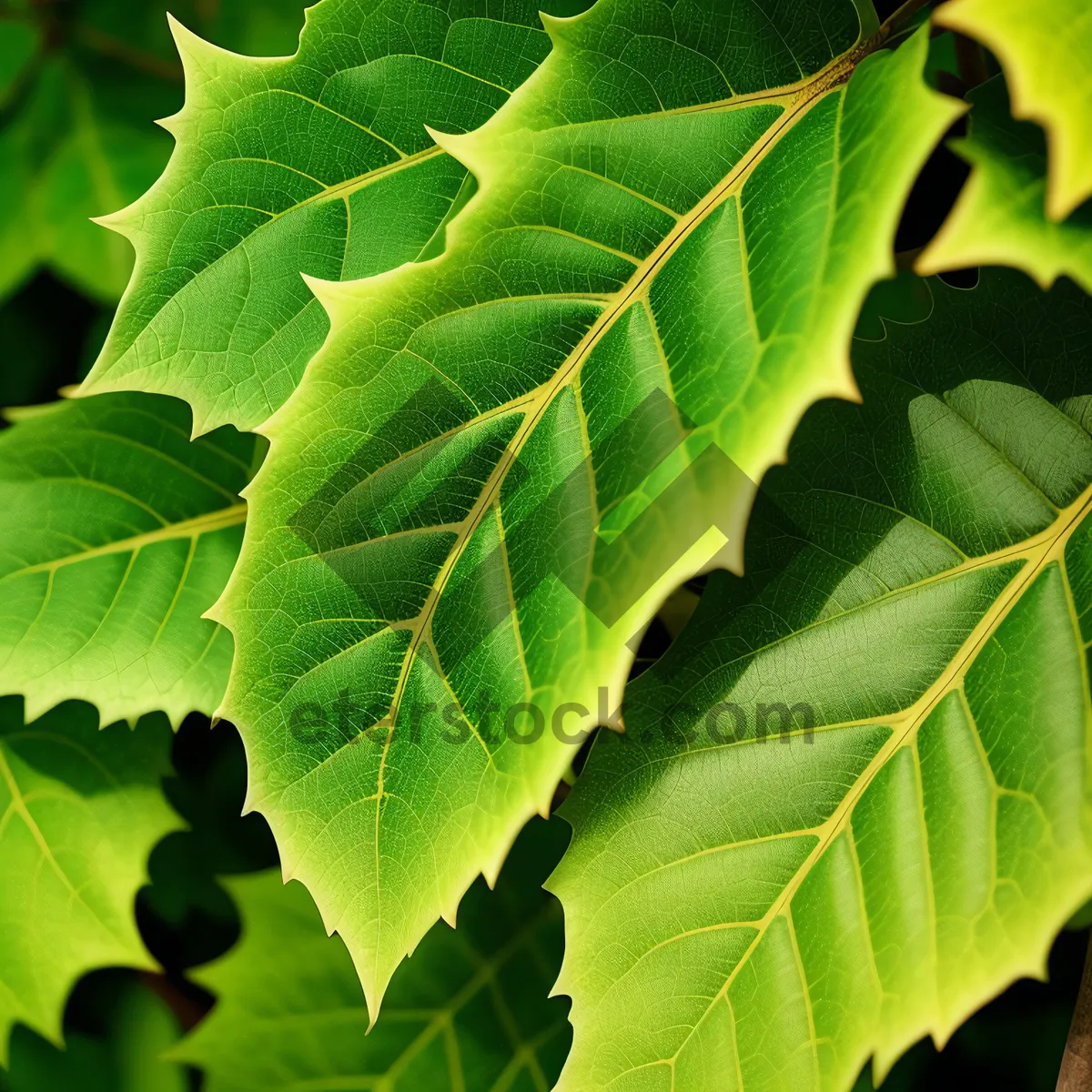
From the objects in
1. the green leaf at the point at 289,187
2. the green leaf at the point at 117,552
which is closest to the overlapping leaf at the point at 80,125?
the green leaf at the point at 117,552

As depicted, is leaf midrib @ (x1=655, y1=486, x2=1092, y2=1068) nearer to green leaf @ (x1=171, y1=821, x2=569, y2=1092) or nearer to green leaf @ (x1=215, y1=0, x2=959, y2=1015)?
green leaf @ (x1=215, y1=0, x2=959, y2=1015)

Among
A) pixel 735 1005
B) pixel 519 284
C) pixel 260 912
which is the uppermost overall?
pixel 519 284

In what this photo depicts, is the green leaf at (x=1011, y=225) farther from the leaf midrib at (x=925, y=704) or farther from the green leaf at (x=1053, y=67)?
the leaf midrib at (x=925, y=704)

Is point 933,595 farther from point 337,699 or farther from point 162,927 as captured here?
point 162,927

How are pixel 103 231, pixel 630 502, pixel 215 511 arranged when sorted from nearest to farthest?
pixel 630 502
pixel 215 511
pixel 103 231

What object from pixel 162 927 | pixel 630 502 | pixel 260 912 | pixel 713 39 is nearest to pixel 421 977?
pixel 260 912

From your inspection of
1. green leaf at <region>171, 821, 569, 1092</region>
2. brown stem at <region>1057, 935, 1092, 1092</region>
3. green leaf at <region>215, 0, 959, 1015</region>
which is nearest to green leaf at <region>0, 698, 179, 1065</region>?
green leaf at <region>171, 821, 569, 1092</region>
